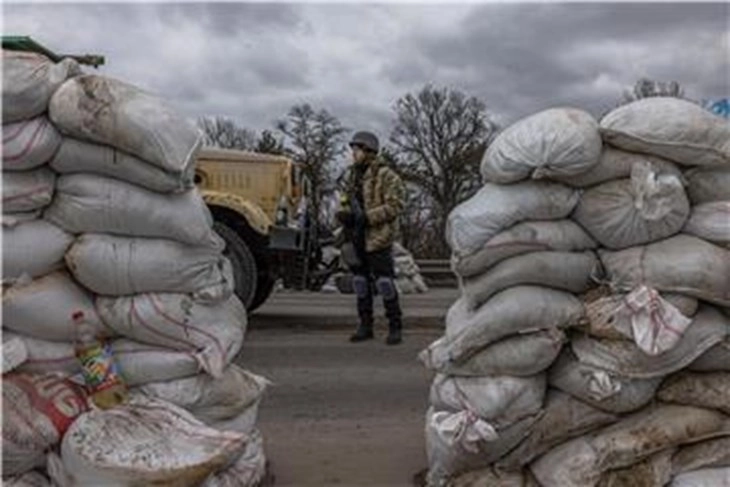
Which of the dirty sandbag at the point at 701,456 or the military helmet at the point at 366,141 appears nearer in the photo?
the dirty sandbag at the point at 701,456

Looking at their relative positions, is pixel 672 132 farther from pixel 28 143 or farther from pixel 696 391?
pixel 28 143

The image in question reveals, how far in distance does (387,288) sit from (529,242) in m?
4.26

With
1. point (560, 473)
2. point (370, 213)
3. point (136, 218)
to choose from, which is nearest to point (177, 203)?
point (136, 218)

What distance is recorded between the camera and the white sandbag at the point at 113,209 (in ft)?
13.1

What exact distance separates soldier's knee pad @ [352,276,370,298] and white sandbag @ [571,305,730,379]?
177 inches

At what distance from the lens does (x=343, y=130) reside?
33.1 meters

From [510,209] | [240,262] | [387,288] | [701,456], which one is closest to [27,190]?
[510,209]

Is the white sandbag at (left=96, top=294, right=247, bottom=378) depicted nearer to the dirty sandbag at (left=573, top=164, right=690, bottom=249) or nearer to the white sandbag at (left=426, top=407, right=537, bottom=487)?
the white sandbag at (left=426, top=407, right=537, bottom=487)

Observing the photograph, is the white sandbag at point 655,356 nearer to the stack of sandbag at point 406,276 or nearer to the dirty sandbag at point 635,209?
the dirty sandbag at point 635,209

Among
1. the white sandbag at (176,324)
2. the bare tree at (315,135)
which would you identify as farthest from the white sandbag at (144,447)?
the bare tree at (315,135)

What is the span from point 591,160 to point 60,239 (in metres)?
1.96

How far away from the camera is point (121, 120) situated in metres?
3.87

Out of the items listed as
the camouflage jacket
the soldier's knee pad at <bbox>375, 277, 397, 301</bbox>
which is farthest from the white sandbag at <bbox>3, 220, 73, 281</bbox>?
the soldier's knee pad at <bbox>375, 277, 397, 301</bbox>

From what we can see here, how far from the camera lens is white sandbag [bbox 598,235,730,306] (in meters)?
3.96
